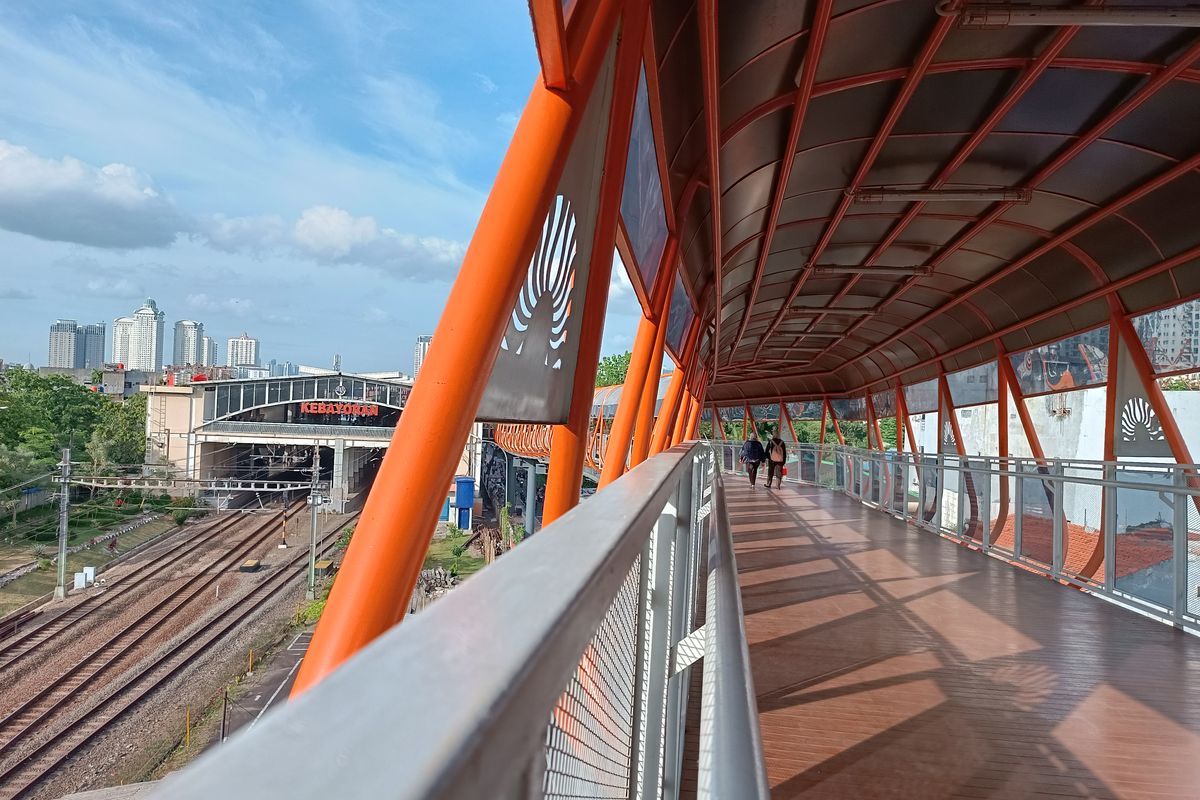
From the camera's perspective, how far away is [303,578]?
33.0 m

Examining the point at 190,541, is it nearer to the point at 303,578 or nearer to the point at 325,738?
the point at 303,578

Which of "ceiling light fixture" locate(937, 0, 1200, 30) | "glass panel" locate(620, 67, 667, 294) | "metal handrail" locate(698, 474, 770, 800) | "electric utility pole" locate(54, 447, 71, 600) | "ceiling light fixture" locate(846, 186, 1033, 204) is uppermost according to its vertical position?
"ceiling light fixture" locate(937, 0, 1200, 30)

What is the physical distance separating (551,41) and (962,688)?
14.5 ft

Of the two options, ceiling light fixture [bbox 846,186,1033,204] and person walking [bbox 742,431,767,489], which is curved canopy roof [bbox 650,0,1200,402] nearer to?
ceiling light fixture [bbox 846,186,1033,204]

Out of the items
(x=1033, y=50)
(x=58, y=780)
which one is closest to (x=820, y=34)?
(x=1033, y=50)

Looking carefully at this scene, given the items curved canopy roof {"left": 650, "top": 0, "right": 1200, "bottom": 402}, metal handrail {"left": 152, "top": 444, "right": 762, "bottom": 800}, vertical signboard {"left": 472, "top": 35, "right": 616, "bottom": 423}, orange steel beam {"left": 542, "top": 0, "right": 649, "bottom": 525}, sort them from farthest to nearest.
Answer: curved canopy roof {"left": 650, "top": 0, "right": 1200, "bottom": 402}, orange steel beam {"left": 542, "top": 0, "right": 649, "bottom": 525}, vertical signboard {"left": 472, "top": 35, "right": 616, "bottom": 423}, metal handrail {"left": 152, "top": 444, "right": 762, "bottom": 800}

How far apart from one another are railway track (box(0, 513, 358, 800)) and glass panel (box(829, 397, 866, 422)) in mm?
26817

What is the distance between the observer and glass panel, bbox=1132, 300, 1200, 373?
13.1 meters

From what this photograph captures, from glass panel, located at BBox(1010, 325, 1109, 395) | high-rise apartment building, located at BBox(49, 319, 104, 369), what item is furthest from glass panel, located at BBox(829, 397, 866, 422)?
high-rise apartment building, located at BBox(49, 319, 104, 369)

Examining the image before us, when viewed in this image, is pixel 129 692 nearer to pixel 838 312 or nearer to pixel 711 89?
pixel 838 312

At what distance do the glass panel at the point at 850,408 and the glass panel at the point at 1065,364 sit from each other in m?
17.2

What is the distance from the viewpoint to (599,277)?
18.3 feet

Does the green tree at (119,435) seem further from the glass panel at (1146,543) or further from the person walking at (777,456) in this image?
the glass panel at (1146,543)

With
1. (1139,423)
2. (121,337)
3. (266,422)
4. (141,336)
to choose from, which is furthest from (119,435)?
(141,336)
